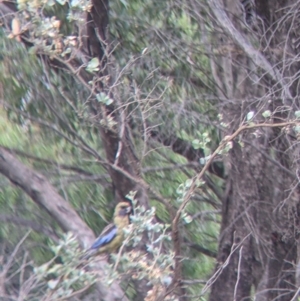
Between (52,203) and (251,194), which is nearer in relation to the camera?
(52,203)

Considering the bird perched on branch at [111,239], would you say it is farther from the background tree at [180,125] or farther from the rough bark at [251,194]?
the rough bark at [251,194]

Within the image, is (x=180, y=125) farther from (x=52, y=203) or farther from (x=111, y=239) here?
(x=111, y=239)

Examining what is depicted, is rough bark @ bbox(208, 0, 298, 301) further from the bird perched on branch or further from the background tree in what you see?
the bird perched on branch

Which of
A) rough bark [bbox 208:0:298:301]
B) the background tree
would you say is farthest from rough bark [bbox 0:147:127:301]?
rough bark [bbox 208:0:298:301]

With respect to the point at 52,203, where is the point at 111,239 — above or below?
below

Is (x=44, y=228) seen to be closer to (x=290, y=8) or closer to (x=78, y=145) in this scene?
(x=78, y=145)

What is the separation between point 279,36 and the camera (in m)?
5.64

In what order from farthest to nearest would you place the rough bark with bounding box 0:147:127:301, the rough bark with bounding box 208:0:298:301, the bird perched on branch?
the rough bark with bounding box 208:0:298:301, the rough bark with bounding box 0:147:127:301, the bird perched on branch

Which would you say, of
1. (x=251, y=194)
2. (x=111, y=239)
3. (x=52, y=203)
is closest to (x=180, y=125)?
(x=251, y=194)

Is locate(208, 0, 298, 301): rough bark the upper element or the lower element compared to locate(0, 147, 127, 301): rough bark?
lower

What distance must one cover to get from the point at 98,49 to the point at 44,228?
1.25 m

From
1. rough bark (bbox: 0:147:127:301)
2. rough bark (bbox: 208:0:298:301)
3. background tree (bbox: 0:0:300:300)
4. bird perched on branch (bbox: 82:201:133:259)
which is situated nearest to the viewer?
bird perched on branch (bbox: 82:201:133:259)

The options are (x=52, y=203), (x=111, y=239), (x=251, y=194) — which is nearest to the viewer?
(x=111, y=239)

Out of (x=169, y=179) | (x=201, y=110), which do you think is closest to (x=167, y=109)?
(x=201, y=110)
